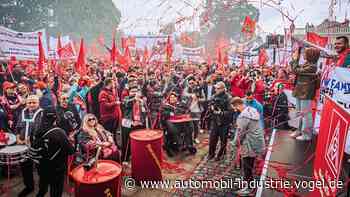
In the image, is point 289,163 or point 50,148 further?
point 289,163

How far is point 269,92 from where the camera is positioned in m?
9.20

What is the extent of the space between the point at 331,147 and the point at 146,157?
377 cm

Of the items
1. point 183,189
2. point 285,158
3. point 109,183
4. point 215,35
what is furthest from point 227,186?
point 215,35

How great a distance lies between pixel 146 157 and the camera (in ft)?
17.1

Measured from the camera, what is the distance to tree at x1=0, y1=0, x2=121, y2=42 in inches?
1391

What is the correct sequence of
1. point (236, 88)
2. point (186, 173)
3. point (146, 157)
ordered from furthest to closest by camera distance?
point (236, 88) → point (186, 173) → point (146, 157)

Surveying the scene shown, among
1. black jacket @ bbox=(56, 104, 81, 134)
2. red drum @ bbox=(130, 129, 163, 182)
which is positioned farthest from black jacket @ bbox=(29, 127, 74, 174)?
red drum @ bbox=(130, 129, 163, 182)

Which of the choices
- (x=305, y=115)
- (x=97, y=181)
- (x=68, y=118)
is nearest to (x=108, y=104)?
(x=68, y=118)

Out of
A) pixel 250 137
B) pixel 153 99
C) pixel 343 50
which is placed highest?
pixel 343 50

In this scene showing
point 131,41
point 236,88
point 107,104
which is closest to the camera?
point 107,104

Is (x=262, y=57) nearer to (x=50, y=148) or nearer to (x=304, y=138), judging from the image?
(x=304, y=138)

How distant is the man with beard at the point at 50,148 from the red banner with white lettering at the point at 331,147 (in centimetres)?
364

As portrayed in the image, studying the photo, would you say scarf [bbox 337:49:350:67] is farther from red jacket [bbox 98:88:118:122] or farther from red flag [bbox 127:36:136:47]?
red flag [bbox 127:36:136:47]

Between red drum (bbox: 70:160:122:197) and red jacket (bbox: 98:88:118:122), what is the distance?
8.03 ft
